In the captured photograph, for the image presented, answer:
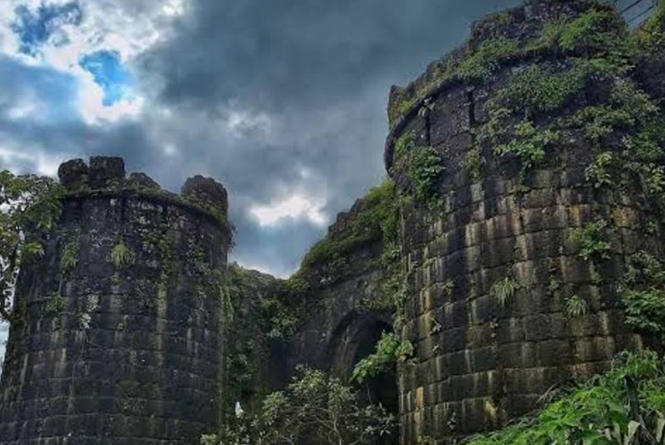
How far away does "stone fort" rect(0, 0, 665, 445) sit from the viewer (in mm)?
9969

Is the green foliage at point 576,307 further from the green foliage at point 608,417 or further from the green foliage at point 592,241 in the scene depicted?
the green foliage at point 608,417

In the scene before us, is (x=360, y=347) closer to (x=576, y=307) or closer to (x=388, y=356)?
(x=388, y=356)

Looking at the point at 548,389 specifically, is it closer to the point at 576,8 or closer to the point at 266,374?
the point at 576,8

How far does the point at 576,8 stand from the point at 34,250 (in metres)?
9.22

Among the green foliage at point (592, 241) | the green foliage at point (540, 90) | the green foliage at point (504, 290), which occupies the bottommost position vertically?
the green foliage at point (504, 290)

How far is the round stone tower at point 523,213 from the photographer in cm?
976

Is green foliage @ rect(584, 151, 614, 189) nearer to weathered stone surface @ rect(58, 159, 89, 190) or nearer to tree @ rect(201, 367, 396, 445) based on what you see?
tree @ rect(201, 367, 396, 445)

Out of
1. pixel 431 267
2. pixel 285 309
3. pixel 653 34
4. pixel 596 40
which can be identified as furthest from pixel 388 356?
pixel 285 309

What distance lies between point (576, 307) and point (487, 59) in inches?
148

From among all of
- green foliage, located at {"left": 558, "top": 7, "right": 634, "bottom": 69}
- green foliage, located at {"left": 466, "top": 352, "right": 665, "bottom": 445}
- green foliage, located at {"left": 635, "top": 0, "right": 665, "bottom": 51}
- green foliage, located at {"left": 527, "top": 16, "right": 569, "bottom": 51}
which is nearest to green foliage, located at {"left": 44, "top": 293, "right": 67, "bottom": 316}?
green foliage, located at {"left": 527, "top": 16, "right": 569, "bottom": 51}

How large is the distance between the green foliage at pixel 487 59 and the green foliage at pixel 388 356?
370 centimetres

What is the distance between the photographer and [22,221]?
47.0 feet

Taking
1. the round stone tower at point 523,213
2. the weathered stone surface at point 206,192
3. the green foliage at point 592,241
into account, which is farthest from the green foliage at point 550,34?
the weathered stone surface at point 206,192

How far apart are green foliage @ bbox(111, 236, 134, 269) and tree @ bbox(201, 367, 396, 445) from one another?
321 cm
